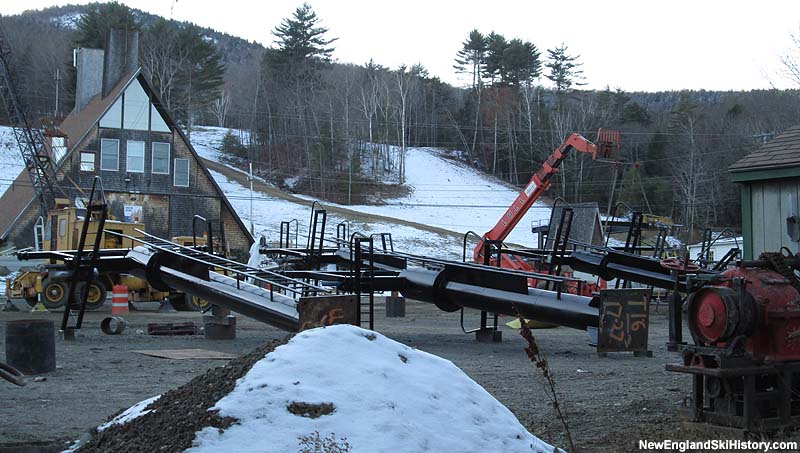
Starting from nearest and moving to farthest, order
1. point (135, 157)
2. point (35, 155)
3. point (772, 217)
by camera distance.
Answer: point (772, 217) < point (35, 155) < point (135, 157)

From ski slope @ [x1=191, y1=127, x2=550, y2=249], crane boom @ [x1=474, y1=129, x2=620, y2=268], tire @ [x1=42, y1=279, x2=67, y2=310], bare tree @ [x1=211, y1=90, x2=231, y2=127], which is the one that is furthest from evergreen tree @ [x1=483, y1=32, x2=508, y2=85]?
tire @ [x1=42, y1=279, x2=67, y2=310]

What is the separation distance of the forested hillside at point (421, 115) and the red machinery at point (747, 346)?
5615cm

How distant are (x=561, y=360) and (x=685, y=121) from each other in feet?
227

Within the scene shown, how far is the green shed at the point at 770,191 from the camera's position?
1362cm

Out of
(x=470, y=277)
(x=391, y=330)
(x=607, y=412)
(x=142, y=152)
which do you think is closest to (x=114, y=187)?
(x=142, y=152)

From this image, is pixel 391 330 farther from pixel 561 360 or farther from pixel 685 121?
pixel 685 121

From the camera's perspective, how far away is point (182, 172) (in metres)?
49.7

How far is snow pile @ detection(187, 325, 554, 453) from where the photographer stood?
533cm

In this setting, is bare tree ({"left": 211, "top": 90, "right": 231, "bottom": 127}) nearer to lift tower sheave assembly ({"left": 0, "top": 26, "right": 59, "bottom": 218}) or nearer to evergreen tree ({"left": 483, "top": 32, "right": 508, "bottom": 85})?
evergreen tree ({"left": 483, "top": 32, "right": 508, "bottom": 85})

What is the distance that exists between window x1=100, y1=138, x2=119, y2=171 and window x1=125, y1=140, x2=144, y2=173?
0.62 meters

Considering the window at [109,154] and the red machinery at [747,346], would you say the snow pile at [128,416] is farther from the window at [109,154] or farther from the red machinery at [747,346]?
the window at [109,154]

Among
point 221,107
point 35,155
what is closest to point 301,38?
point 221,107

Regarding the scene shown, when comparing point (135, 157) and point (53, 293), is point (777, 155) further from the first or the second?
point (135, 157)

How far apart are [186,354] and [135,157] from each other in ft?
119
